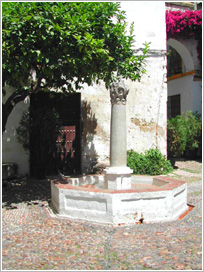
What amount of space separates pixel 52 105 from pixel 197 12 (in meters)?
8.17

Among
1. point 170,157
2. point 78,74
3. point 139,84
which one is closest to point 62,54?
point 78,74

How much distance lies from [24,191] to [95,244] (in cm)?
399

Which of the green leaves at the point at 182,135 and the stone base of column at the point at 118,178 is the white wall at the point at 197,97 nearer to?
the green leaves at the point at 182,135

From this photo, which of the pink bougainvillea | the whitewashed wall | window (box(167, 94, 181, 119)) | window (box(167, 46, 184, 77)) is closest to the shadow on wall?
the whitewashed wall

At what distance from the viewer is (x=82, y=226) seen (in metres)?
4.68

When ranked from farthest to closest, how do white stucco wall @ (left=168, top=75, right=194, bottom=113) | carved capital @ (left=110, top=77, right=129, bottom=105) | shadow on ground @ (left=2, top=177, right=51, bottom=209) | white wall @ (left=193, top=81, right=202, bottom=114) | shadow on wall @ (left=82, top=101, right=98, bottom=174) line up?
white stucco wall @ (left=168, top=75, right=194, bottom=113)
white wall @ (left=193, top=81, right=202, bottom=114)
shadow on wall @ (left=82, top=101, right=98, bottom=174)
shadow on ground @ (left=2, top=177, right=51, bottom=209)
carved capital @ (left=110, top=77, right=129, bottom=105)

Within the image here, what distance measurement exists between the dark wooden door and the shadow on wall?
0.68 feet

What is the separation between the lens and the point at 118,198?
15.4ft

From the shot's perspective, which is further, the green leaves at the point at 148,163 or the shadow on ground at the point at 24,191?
the green leaves at the point at 148,163

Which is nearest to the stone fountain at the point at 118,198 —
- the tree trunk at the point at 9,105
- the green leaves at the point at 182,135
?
the tree trunk at the point at 9,105

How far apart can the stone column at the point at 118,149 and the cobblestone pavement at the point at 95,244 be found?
103 centimetres

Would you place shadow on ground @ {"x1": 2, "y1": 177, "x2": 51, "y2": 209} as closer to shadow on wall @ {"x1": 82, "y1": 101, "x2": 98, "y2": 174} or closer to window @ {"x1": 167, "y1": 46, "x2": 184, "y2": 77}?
shadow on wall @ {"x1": 82, "y1": 101, "x2": 98, "y2": 174}

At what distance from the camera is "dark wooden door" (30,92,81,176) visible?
9.84 metres

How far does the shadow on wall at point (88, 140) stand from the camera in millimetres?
9969
